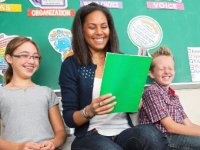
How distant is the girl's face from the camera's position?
1244 millimetres

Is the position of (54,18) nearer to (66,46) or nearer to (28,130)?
(66,46)

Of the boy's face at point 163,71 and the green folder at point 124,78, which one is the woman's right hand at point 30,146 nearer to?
the green folder at point 124,78

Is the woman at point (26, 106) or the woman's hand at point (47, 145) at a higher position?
the woman at point (26, 106)

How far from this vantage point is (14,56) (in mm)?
1250

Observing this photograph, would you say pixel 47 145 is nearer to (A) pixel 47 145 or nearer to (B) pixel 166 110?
(A) pixel 47 145

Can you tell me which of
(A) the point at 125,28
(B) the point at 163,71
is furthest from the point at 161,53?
(A) the point at 125,28

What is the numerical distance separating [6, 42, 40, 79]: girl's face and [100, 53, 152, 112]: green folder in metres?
0.41

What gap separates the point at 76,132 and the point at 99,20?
0.44m

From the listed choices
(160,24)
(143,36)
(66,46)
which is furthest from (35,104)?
(160,24)

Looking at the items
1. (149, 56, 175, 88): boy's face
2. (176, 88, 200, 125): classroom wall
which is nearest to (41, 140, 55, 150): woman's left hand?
(149, 56, 175, 88): boy's face

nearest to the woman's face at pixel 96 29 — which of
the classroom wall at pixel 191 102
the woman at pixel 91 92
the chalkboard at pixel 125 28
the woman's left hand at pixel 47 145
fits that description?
the woman at pixel 91 92

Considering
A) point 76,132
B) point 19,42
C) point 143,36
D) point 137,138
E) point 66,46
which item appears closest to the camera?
point 137,138

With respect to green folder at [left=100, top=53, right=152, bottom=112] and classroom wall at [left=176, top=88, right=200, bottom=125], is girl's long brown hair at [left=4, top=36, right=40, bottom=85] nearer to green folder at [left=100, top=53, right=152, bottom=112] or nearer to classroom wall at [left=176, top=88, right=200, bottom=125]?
green folder at [left=100, top=53, right=152, bottom=112]

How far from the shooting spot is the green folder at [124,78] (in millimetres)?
974
